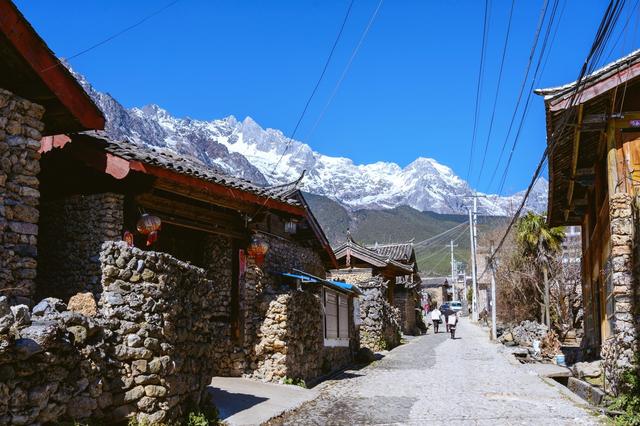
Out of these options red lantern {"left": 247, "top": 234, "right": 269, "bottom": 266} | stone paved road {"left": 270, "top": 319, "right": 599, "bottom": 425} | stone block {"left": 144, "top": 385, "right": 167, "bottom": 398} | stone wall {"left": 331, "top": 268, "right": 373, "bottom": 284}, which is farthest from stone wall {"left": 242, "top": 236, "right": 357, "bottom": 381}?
stone wall {"left": 331, "top": 268, "right": 373, "bottom": 284}

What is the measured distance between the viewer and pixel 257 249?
50.7 feet

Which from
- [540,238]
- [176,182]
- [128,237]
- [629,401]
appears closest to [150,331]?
[128,237]

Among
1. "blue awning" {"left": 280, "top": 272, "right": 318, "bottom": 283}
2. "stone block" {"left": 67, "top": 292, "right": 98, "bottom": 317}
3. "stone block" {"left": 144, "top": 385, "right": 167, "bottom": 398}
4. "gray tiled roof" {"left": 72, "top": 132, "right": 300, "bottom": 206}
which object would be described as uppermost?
"gray tiled roof" {"left": 72, "top": 132, "right": 300, "bottom": 206}

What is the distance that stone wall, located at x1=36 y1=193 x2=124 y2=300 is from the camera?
10.5m

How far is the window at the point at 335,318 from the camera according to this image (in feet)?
65.9

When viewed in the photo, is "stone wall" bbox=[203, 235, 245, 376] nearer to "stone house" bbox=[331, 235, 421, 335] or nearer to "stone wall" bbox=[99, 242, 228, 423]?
"stone wall" bbox=[99, 242, 228, 423]

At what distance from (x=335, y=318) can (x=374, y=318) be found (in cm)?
744

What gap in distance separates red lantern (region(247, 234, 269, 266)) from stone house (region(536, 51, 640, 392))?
7051 mm

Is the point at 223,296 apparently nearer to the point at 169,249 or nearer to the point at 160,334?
the point at 169,249

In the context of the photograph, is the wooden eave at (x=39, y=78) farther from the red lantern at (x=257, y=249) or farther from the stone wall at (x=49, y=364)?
the red lantern at (x=257, y=249)

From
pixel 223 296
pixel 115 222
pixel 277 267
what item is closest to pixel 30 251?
pixel 115 222

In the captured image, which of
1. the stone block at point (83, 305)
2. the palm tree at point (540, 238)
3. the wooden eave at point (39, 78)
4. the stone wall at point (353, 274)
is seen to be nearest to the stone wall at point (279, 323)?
the wooden eave at point (39, 78)

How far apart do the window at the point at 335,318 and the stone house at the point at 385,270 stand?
748cm

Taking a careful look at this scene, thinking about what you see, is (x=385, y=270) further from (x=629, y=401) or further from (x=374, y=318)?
(x=629, y=401)
